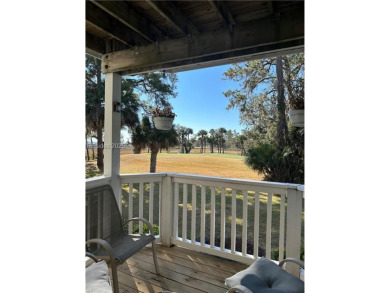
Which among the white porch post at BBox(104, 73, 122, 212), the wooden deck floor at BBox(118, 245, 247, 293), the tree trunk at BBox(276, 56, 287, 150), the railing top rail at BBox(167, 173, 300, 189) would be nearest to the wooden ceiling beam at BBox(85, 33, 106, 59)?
the white porch post at BBox(104, 73, 122, 212)

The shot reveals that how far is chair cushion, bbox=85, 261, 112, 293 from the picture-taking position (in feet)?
3.52

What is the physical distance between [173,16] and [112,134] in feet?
5.27

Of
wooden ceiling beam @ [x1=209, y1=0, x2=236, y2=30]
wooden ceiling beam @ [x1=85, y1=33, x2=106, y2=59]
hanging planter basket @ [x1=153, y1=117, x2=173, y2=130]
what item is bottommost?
hanging planter basket @ [x1=153, y1=117, x2=173, y2=130]

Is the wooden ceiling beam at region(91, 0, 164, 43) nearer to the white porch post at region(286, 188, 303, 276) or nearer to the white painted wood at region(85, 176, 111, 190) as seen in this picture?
the white painted wood at region(85, 176, 111, 190)

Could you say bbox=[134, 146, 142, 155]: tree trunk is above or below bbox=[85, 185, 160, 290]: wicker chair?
above

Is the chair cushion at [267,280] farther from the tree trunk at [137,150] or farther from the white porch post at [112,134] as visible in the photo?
the tree trunk at [137,150]

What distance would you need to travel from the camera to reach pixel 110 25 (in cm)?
244

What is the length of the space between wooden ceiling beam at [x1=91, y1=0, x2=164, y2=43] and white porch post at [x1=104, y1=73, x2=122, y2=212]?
31.7 inches

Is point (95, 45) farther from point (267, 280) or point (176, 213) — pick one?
point (267, 280)

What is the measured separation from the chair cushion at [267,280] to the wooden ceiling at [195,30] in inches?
74.7
